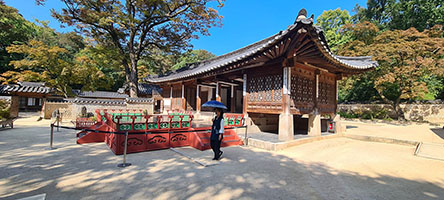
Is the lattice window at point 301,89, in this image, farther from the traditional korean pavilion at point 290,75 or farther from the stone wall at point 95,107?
the stone wall at point 95,107

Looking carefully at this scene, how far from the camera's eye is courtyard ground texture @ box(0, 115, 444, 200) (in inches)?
134

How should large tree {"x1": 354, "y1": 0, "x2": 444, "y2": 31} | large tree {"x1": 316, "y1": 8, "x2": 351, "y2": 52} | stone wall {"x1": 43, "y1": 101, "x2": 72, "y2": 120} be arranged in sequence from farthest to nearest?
large tree {"x1": 316, "y1": 8, "x2": 351, "y2": 52}
large tree {"x1": 354, "y1": 0, "x2": 444, "y2": 31}
stone wall {"x1": 43, "y1": 101, "x2": 72, "y2": 120}

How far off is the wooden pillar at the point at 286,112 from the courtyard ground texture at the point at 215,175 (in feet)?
4.25

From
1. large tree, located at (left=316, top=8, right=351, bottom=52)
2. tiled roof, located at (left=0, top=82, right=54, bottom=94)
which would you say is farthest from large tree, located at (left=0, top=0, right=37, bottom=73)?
large tree, located at (left=316, top=8, right=351, bottom=52)

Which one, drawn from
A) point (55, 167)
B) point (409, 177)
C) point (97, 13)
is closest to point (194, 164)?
point (55, 167)

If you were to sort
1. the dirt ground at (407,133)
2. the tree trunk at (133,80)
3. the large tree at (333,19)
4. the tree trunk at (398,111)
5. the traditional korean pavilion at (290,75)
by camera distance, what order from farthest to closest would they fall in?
the large tree at (333,19) → the tree trunk at (398,111) → the tree trunk at (133,80) → the dirt ground at (407,133) → the traditional korean pavilion at (290,75)

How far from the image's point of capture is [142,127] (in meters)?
6.43

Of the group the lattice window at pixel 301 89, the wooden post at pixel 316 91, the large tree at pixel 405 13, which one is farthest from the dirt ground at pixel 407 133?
the large tree at pixel 405 13

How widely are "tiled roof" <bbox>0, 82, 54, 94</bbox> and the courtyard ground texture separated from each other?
20345 millimetres

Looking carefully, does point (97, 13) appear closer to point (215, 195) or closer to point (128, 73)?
point (128, 73)

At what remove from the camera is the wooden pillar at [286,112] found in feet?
25.3

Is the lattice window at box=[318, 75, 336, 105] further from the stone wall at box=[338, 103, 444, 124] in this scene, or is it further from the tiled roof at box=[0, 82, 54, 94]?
the tiled roof at box=[0, 82, 54, 94]

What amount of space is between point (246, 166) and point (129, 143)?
12.7 ft

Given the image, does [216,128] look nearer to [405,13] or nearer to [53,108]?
[53,108]
